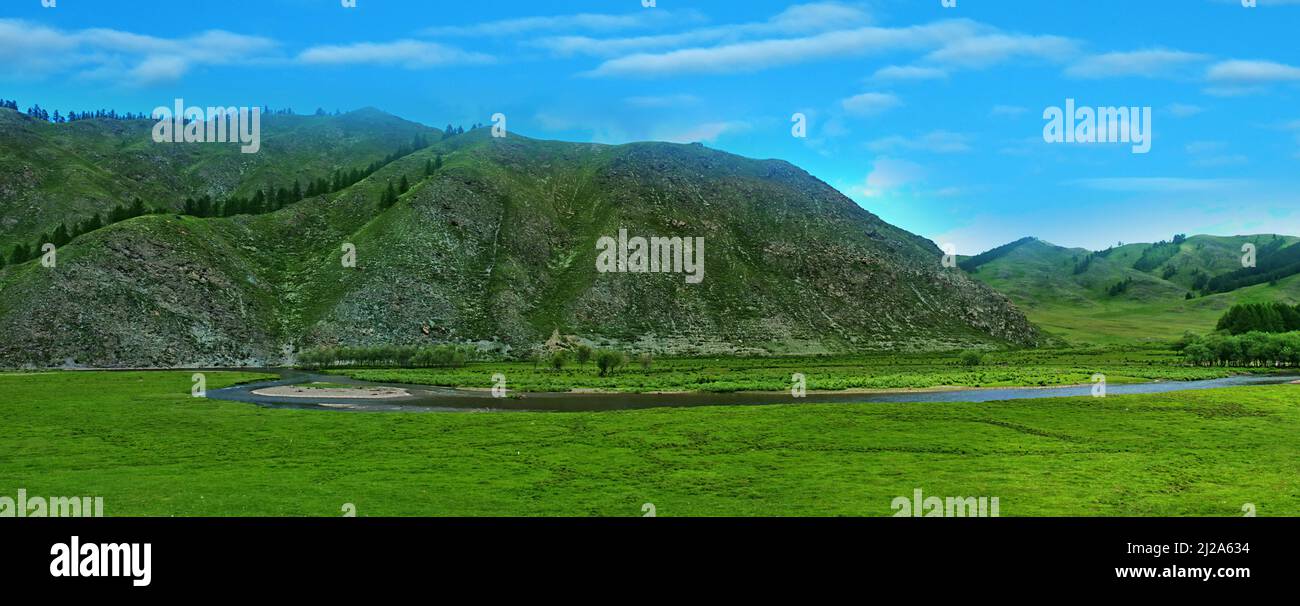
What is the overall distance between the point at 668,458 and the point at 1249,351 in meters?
156

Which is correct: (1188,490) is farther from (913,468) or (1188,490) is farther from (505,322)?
(505,322)

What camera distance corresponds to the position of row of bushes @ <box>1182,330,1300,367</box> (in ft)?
470

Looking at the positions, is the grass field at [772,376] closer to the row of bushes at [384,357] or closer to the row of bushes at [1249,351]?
the row of bushes at [1249,351]

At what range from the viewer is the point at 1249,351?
147000 mm

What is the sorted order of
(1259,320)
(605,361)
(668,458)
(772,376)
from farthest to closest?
(1259,320) → (605,361) → (772,376) → (668,458)

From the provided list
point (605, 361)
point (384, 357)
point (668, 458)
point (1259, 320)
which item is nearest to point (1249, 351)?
point (1259, 320)

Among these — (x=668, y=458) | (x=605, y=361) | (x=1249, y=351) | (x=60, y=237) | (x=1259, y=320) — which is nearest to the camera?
(x=668, y=458)

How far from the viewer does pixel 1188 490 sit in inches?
1412

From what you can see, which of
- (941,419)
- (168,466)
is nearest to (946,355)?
(941,419)

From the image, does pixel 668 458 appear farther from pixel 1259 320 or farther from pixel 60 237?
pixel 60 237

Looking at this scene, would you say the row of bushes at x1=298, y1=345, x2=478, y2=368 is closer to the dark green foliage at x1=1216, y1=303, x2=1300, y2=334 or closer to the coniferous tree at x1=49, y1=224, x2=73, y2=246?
the coniferous tree at x1=49, y1=224, x2=73, y2=246

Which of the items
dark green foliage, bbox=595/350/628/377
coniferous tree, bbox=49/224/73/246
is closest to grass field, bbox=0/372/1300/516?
dark green foliage, bbox=595/350/628/377

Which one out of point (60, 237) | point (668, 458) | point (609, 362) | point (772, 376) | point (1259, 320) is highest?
point (60, 237)
